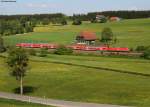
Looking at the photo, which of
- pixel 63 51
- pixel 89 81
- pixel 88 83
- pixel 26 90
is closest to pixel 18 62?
pixel 26 90

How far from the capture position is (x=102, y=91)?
6988 cm

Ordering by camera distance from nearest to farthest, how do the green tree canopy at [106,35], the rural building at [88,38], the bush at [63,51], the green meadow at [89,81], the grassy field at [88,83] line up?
the grassy field at [88,83], the green meadow at [89,81], the bush at [63,51], the green tree canopy at [106,35], the rural building at [88,38]

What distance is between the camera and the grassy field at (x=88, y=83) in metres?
65.6

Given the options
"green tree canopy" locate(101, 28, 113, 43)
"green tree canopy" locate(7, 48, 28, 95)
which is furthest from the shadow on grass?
"green tree canopy" locate(101, 28, 113, 43)

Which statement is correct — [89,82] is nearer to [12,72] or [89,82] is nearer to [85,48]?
[12,72]

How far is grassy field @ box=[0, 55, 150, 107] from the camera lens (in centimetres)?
6562

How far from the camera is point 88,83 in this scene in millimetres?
77375

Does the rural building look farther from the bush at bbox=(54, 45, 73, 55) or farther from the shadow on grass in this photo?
the shadow on grass

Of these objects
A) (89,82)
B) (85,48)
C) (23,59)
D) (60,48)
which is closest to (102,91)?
(89,82)

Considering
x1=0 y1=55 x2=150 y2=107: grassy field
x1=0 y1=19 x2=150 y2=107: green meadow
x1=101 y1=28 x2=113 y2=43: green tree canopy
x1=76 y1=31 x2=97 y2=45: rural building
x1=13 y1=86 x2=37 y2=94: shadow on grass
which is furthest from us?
x1=76 y1=31 x2=97 y2=45: rural building

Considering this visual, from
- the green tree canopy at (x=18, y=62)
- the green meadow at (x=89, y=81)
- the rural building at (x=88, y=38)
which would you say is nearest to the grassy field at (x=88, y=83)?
the green meadow at (x=89, y=81)

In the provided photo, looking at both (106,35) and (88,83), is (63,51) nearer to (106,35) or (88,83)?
(106,35)

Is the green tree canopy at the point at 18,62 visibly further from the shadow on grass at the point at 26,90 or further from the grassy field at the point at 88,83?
the grassy field at the point at 88,83

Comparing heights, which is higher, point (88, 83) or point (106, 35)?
point (88, 83)
